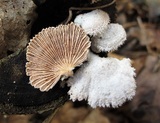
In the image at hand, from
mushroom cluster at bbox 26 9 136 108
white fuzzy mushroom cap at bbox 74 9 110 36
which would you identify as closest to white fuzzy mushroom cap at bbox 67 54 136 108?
mushroom cluster at bbox 26 9 136 108

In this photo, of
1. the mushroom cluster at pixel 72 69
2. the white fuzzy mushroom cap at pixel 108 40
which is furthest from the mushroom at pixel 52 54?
the white fuzzy mushroom cap at pixel 108 40

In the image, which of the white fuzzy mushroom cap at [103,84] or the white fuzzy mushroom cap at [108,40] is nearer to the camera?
the white fuzzy mushroom cap at [103,84]

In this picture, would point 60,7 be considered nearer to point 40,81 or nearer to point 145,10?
point 40,81

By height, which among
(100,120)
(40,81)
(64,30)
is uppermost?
(64,30)

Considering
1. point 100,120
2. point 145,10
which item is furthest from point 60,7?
point 145,10

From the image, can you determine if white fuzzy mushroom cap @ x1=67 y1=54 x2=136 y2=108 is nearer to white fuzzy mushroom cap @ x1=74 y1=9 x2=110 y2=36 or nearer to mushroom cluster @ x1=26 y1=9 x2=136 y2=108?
mushroom cluster @ x1=26 y1=9 x2=136 y2=108

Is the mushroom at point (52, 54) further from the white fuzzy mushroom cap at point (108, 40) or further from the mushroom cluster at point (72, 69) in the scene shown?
the white fuzzy mushroom cap at point (108, 40)
